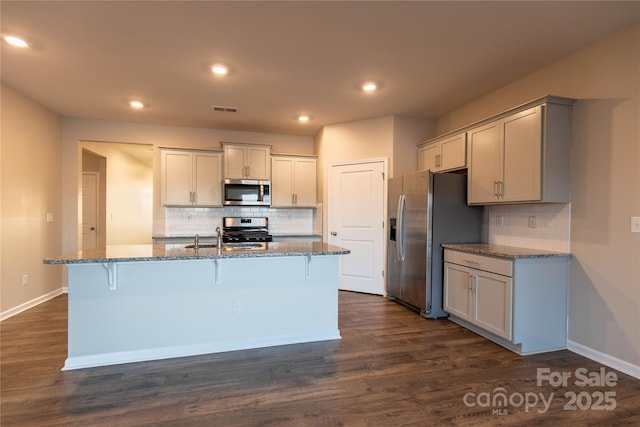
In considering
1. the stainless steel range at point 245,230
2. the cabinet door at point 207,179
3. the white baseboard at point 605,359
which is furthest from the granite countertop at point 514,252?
the cabinet door at point 207,179

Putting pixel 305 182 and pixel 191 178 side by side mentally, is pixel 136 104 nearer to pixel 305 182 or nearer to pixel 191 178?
pixel 191 178

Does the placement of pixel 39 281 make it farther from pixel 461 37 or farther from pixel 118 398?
pixel 461 37

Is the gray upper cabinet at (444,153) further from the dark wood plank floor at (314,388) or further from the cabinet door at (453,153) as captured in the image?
the dark wood plank floor at (314,388)

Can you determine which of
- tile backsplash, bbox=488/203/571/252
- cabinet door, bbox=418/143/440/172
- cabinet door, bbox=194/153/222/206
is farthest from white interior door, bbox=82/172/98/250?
tile backsplash, bbox=488/203/571/252

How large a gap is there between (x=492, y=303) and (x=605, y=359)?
882 mm

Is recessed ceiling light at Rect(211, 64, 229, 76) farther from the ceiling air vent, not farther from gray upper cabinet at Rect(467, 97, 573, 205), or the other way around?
gray upper cabinet at Rect(467, 97, 573, 205)

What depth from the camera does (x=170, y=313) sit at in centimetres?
270

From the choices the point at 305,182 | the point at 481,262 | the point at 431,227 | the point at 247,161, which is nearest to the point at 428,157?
the point at 431,227

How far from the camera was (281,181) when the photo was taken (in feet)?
17.5

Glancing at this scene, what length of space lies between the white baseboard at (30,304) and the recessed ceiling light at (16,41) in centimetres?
286

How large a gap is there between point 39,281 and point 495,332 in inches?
217

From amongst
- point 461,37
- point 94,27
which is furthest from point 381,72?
point 94,27

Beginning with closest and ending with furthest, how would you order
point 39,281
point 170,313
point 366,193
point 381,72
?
point 170,313, point 381,72, point 39,281, point 366,193

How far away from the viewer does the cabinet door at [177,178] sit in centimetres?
485
